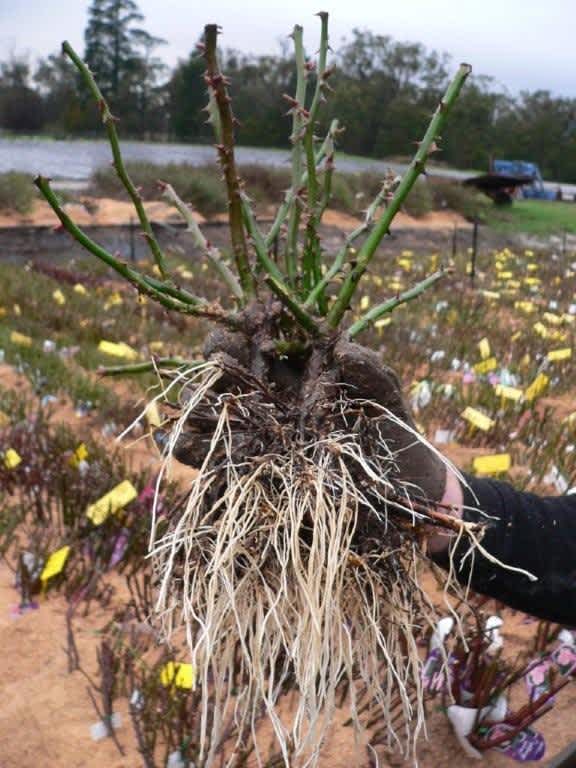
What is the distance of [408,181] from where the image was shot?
4.42 feet

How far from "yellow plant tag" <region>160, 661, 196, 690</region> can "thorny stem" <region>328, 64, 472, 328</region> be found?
0.87 m

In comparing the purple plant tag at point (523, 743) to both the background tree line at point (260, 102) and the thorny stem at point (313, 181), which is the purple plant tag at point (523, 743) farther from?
the background tree line at point (260, 102)

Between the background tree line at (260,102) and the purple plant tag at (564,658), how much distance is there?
108 feet

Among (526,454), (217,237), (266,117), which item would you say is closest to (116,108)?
(266,117)

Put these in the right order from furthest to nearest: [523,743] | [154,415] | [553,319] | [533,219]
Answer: [533,219], [553,319], [154,415], [523,743]

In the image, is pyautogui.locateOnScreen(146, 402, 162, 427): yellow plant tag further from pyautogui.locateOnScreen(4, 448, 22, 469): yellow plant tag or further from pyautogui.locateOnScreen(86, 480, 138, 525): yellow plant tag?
pyautogui.locateOnScreen(4, 448, 22, 469): yellow plant tag

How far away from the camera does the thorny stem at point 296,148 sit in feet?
4.98

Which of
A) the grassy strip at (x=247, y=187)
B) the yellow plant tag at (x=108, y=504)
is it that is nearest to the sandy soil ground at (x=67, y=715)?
the yellow plant tag at (x=108, y=504)

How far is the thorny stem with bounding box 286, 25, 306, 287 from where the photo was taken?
152 centimetres

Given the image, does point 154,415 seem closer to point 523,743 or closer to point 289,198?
point 289,198

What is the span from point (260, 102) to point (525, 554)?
35.8 m

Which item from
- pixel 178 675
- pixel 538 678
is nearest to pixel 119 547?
pixel 178 675

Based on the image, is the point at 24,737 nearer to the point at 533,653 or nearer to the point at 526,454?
the point at 533,653

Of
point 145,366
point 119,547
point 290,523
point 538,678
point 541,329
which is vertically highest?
point 145,366
